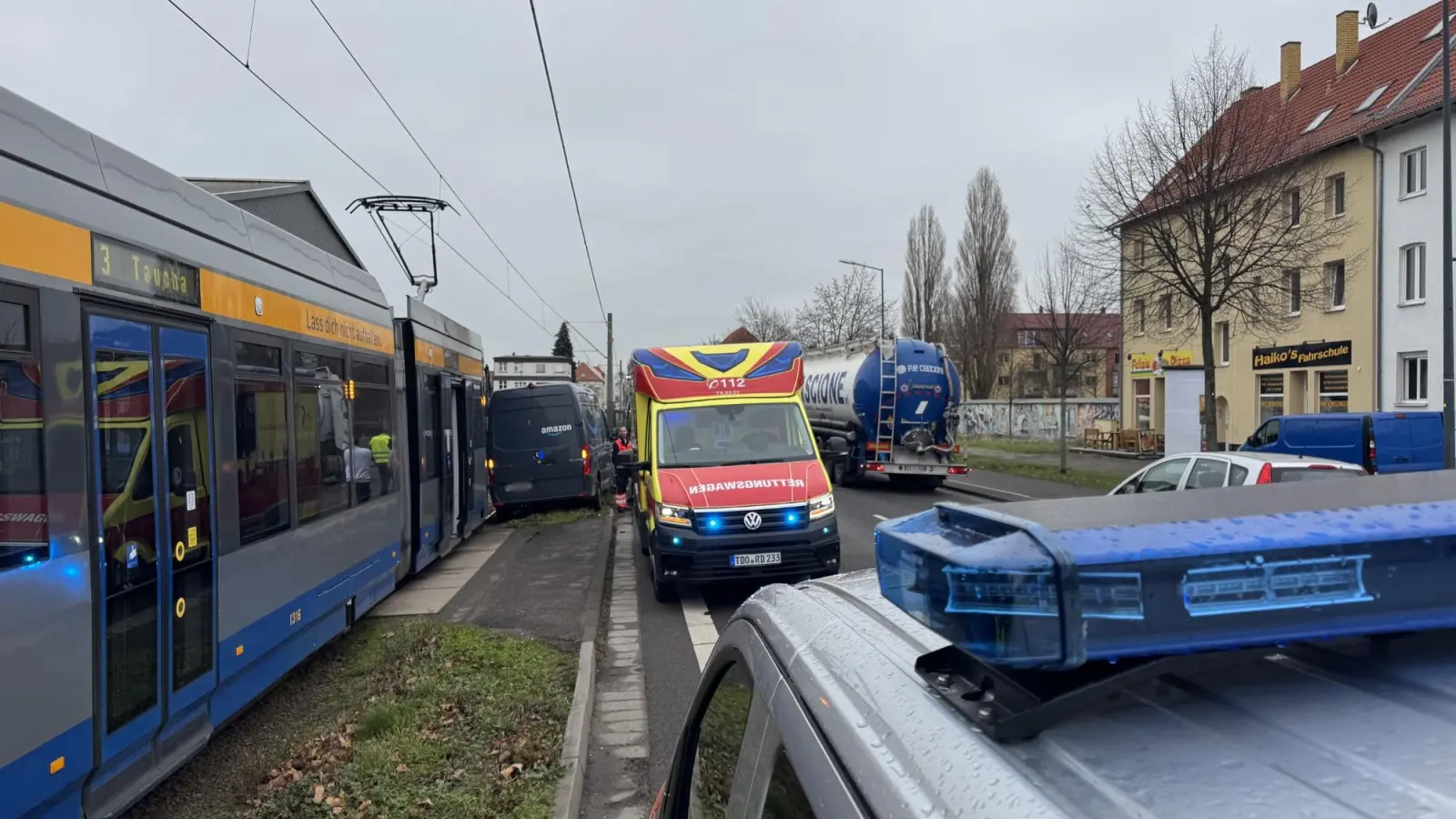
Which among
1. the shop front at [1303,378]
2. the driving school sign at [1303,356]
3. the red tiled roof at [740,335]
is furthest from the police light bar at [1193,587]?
the red tiled roof at [740,335]

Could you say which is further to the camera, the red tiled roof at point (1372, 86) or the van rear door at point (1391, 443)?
the red tiled roof at point (1372, 86)

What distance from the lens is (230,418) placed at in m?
5.43

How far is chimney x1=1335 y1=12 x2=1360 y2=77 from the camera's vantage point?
3058 cm

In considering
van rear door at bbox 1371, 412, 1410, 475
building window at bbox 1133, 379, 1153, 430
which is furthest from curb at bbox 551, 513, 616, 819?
building window at bbox 1133, 379, 1153, 430

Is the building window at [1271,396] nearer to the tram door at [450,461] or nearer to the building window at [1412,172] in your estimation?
the building window at [1412,172]

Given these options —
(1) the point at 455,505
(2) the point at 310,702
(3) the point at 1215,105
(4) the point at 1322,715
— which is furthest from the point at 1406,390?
(4) the point at 1322,715

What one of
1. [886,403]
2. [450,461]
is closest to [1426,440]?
[886,403]

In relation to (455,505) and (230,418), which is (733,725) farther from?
(455,505)

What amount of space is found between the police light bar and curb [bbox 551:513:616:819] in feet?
12.4

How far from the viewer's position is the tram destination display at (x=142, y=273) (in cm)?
422

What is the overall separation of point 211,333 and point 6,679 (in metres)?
2.43

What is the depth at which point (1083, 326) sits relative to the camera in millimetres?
27359

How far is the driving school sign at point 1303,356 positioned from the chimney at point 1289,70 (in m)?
10.0

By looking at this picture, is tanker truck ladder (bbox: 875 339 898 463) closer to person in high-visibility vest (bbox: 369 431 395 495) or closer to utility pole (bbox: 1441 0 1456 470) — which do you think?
utility pole (bbox: 1441 0 1456 470)
